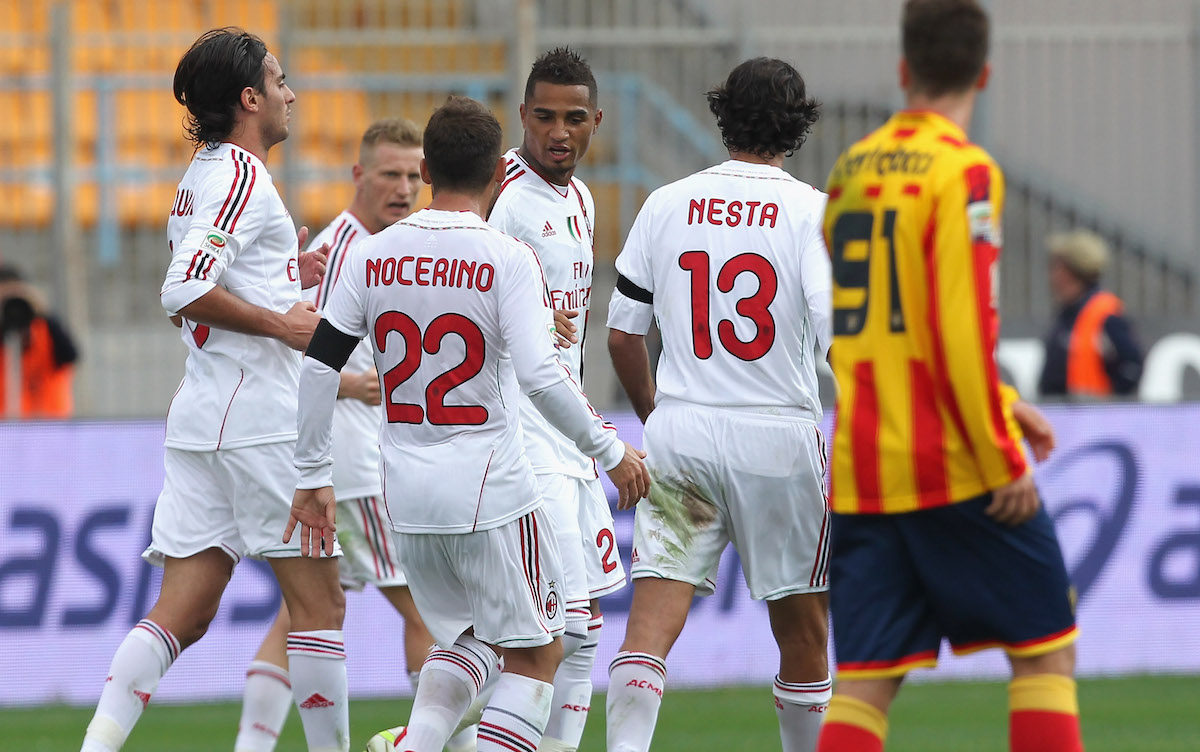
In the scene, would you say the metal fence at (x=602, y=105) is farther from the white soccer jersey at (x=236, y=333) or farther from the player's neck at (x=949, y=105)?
the player's neck at (x=949, y=105)

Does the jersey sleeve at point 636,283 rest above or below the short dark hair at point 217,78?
below

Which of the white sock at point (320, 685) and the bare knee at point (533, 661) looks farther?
the white sock at point (320, 685)

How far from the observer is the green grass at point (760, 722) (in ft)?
22.9

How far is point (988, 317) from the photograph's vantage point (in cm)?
363

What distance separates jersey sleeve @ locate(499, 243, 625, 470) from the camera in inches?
173

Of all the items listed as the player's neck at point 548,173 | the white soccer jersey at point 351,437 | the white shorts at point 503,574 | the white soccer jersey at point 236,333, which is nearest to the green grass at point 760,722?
the white soccer jersey at point 351,437

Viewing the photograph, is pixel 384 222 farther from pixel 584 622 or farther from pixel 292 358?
pixel 584 622

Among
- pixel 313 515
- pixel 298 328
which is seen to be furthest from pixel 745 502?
pixel 298 328

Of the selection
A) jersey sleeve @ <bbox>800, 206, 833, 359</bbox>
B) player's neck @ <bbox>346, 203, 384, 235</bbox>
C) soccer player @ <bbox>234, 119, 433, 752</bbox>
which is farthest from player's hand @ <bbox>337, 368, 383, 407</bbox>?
jersey sleeve @ <bbox>800, 206, 833, 359</bbox>

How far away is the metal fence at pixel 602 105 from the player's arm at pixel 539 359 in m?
6.77

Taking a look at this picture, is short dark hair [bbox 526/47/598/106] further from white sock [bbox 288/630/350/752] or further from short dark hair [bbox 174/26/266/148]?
white sock [bbox 288/630/350/752]

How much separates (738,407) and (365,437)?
1.89m

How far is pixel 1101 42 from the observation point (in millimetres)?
11828

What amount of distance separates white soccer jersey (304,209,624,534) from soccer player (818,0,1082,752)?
90 centimetres
